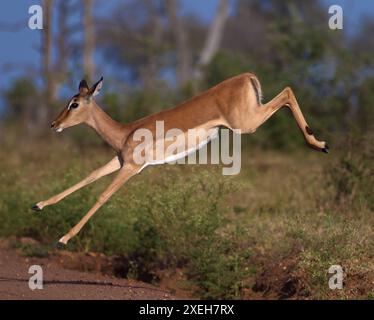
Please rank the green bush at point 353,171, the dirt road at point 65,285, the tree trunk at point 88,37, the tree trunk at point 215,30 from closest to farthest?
the dirt road at point 65,285 < the green bush at point 353,171 < the tree trunk at point 88,37 < the tree trunk at point 215,30

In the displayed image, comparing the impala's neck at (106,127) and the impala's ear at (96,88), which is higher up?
the impala's ear at (96,88)

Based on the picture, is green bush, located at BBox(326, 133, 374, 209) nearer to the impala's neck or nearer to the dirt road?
the dirt road

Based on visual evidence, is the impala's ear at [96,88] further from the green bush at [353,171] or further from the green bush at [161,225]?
the green bush at [353,171]

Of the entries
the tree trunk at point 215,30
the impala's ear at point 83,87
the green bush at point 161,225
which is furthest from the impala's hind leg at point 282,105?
the tree trunk at point 215,30

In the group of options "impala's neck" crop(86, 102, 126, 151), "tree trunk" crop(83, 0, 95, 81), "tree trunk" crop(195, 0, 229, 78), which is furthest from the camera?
"tree trunk" crop(195, 0, 229, 78)

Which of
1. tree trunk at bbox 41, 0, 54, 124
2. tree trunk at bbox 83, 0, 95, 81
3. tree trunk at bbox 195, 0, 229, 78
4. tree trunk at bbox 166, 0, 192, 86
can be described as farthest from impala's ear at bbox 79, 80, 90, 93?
tree trunk at bbox 166, 0, 192, 86

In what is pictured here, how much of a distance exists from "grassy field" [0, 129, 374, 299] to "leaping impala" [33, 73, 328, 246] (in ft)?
3.04

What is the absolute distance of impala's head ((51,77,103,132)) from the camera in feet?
29.7

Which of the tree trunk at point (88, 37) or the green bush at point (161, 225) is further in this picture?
the tree trunk at point (88, 37)

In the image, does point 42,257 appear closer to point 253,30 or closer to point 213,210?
point 213,210

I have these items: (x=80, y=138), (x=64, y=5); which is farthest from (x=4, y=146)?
(x=64, y=5)

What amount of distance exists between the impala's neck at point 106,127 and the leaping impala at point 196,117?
12 mm

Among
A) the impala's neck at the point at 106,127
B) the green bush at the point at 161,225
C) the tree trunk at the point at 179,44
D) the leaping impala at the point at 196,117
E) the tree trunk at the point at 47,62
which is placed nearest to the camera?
the leaping impala at the point at 196,117

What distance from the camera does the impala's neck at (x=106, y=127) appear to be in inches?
367
